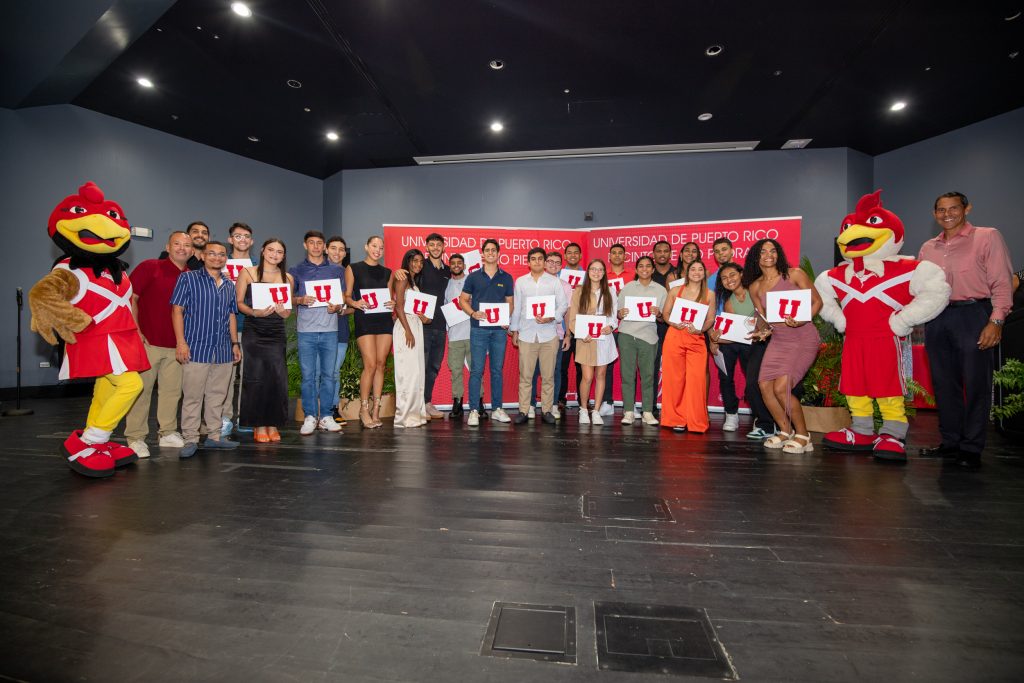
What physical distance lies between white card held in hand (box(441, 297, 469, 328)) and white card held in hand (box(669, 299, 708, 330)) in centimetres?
212

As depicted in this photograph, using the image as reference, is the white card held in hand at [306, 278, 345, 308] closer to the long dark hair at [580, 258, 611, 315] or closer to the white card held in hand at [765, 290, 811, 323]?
the long dark hair at [580, 258, 611, 315]

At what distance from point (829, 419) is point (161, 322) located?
5.96m

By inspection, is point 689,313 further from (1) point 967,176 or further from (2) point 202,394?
(1) point 967,176

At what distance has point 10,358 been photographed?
265 inches

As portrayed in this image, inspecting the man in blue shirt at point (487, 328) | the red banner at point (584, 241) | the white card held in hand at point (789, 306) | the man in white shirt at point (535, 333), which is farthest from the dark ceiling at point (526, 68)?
the white card held in hand at point (789, 306)

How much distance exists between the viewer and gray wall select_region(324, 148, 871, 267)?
25.4 ft

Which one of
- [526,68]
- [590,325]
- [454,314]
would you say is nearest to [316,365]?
[454,314]

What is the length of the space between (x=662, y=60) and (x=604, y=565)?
17.8ft

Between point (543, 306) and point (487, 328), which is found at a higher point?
point (543, 306)

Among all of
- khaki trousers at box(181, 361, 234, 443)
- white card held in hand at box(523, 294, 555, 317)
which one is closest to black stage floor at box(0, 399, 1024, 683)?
khaki trousers at box(181, 361, 234, 443)

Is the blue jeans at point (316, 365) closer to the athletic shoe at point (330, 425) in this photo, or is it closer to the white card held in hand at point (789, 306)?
the athletic shoe at point (330, 425)

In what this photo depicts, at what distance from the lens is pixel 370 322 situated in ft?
15.3

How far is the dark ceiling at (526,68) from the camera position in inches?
183

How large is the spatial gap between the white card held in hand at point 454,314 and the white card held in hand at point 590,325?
120 centimetres
